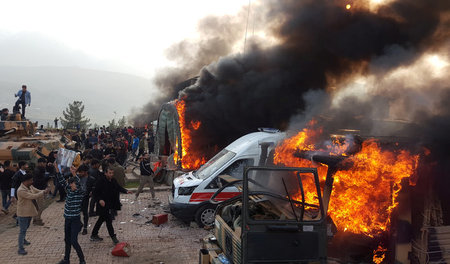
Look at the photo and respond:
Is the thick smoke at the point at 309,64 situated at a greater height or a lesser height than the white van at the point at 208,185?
greater

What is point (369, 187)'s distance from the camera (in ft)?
17.3

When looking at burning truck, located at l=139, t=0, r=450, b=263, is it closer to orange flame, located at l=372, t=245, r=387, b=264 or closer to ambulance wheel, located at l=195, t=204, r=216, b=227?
orange flame, located at l=372, t=245, r=387, b=264

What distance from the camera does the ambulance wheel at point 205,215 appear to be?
27.5 ft

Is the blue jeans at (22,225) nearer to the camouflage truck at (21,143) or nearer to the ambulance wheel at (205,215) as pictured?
the ambulance wheel at (205,215)

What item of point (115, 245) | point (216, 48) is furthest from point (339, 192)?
point (216, 48)

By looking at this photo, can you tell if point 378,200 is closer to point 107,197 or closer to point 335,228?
point 335,228

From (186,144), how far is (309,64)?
5.81 meters

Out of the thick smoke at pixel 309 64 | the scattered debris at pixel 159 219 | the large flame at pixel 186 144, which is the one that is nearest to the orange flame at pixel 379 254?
the thick smoke at pixel 309 64

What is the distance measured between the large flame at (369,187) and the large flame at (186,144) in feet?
28.7

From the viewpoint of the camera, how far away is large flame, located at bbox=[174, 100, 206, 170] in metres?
13.6

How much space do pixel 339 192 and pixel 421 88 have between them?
5131mm

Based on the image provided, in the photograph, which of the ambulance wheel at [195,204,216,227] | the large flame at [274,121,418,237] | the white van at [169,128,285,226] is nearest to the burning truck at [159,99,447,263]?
the large flame at [274,121,418,237]

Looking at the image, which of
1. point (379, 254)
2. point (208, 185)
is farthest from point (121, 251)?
point (379, 254)

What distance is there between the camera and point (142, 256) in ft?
22.2
